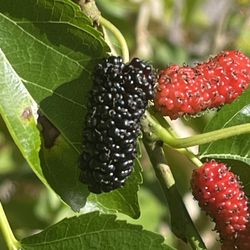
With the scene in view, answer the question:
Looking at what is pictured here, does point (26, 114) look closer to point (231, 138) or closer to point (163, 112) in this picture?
point (163, 112)

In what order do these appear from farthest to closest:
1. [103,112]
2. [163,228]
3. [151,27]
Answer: [151,27], [163,228], [103,112]

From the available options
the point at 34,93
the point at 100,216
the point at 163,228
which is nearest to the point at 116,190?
the point at 100,216

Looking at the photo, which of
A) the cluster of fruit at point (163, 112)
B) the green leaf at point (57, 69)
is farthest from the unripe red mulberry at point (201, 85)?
the green leaf at point (57, 69)

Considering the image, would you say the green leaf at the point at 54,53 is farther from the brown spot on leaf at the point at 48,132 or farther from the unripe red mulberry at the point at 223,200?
the unripe red mulberry at the point at 223,200

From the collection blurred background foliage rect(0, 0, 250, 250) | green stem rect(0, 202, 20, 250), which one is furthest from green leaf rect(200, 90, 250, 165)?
blurred background foliage rect(0, 0, 250, 250)

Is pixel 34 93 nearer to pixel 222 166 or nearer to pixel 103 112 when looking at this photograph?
pixel 103 112

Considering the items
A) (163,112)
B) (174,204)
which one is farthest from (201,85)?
(174,204)
